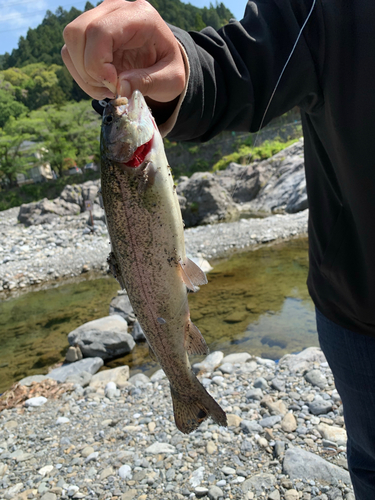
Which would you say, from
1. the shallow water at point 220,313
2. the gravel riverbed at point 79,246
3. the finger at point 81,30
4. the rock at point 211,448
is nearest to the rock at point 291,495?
the rock at point 211,448

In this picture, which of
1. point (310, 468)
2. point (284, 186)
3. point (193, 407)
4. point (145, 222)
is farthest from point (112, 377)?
point (284, 186)

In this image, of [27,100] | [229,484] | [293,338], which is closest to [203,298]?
[293,338]

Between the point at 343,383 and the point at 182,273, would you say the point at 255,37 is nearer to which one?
the point at 182,273

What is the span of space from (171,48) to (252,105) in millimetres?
484

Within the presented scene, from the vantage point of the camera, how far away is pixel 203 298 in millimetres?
11094

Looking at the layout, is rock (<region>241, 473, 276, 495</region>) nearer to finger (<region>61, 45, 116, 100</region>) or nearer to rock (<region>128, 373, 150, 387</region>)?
rock (<region>128, 373, 150, 387</region>)

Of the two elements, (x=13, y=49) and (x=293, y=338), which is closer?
(x=293, y=338)

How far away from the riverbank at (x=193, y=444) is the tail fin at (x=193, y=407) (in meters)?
1.71

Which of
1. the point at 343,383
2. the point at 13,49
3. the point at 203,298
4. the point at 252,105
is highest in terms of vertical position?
the point at 13,49

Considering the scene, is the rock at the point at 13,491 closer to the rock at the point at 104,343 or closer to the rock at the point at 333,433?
the rock at the point at 333,433

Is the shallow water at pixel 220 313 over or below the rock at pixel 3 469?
below

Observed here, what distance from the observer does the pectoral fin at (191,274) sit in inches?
76.7

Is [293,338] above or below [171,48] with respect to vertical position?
below

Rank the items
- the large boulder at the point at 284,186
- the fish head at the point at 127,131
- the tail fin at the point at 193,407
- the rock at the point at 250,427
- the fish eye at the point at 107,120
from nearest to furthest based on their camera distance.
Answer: the fish head at the point at 127,131, the fish eye at the point at 107,120, the tail fin at the point at 193,407, the rock at the point at 250,427, the large boulder at the point at 284,186
